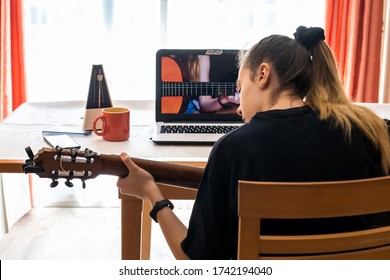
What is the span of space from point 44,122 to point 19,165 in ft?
1.38

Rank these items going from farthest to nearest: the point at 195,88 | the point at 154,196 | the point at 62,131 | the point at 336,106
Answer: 1. the point at 195,88
2. the point at 62,131
3. the point at 154,196
4. the point at 336,106

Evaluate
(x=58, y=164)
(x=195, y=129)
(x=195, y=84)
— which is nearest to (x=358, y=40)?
(x=195, y=84)

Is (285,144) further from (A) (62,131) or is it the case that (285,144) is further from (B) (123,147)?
(A) (62,131)

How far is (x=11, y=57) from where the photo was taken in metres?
2.77

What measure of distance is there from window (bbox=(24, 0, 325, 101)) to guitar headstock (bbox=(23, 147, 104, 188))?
5.73 feet

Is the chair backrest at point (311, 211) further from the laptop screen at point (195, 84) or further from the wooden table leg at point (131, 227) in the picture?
the laptop screen at point (195, 84)

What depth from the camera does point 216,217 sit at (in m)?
1.05

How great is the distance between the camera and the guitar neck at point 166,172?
1.27 metres

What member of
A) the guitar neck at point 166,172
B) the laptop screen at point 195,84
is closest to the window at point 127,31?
the laptop screen at point 195,84

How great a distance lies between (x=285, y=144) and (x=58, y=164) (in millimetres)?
497

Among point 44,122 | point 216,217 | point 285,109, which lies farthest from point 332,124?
point 44,122

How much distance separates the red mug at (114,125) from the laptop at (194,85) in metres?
0.19

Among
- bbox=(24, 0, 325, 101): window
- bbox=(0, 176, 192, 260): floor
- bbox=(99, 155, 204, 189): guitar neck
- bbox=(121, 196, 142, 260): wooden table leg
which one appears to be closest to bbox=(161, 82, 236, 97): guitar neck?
bbox=(121, 196, 142, 260): wooden table leg

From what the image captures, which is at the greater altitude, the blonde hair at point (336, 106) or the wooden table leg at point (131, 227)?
the blonde hair at point (336, 106)
